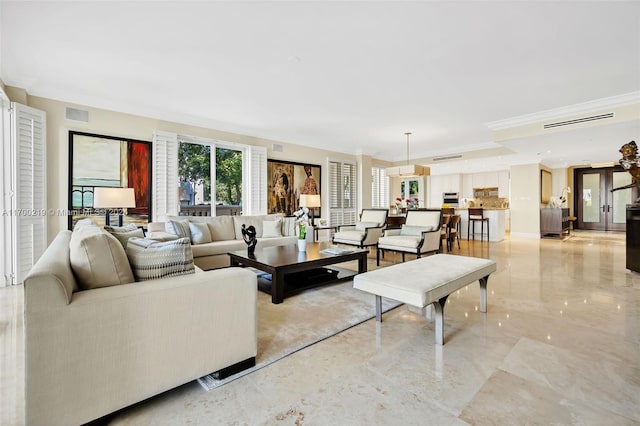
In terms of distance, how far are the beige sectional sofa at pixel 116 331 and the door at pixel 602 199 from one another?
13565mm

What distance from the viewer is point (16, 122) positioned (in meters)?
3.78

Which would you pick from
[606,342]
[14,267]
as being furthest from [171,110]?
[606,342]

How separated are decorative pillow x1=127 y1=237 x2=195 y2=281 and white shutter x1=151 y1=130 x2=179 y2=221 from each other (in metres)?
3.65

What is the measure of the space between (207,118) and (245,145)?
94cm

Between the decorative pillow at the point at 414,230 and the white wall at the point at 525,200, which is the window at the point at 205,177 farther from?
the white wall at the point at 525,200

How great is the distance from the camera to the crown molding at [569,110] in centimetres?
457

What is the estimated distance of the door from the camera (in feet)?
33.7

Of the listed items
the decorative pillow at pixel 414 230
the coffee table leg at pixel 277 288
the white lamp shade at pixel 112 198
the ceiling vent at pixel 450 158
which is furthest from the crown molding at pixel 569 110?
the white lamp shade at pixel 112 198

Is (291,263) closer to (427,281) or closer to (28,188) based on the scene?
(427,281)

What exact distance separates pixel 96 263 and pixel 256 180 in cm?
503

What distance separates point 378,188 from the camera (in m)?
9.70

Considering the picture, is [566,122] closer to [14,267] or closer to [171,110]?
[171,110]

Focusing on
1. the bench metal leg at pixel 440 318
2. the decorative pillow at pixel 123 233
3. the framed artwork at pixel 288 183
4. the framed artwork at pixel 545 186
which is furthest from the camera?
the framed artwork at pixel 545 186

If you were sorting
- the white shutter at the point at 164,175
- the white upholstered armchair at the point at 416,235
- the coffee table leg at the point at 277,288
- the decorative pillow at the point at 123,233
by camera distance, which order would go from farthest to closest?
the white shutter at the point at 164,175
the white upholstered armchair at the point at 416,235
the coffee table leg at the point at 277,288
the decorative pillow at the point at 123,233
